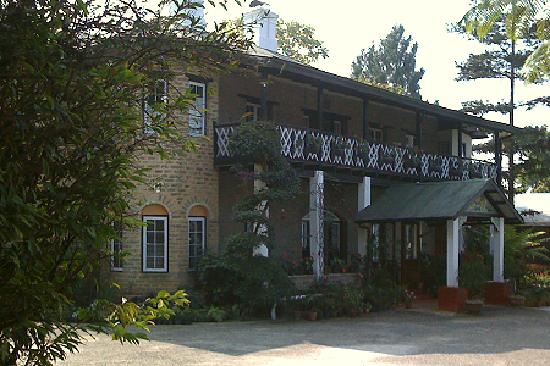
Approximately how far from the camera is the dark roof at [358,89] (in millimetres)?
20653

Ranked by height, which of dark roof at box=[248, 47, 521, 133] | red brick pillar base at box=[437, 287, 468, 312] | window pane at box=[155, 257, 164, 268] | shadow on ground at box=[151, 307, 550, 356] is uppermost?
dark roof at box=[248, 47, 521, 133]

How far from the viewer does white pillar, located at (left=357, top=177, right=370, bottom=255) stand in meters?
24.0

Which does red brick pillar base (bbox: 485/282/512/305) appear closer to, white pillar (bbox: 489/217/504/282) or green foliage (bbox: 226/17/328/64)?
white pillar (bbox: 489/217/504/282)

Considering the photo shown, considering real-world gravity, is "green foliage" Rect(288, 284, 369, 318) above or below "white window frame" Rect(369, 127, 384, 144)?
below

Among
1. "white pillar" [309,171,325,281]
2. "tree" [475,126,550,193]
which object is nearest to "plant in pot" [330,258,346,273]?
"white pillar" [309,171,325,281]

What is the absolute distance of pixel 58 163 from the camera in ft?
14.1

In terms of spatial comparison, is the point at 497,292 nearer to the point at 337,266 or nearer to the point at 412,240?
the point at 337,266

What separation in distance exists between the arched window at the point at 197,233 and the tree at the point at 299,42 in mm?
29742

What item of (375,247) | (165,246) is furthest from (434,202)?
(165,246)

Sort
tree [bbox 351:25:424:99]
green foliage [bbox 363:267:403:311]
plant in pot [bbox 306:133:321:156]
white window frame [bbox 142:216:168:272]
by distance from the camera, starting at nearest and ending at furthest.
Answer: white window frame [bbox 142:216:168:272] < green foliage [bbox 363:267:403:311] < plant in pot [bbox 306:133:321:156] < tree [bbox 351:25:424:99]

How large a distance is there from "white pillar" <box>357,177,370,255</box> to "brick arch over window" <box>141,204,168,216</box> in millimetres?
6527

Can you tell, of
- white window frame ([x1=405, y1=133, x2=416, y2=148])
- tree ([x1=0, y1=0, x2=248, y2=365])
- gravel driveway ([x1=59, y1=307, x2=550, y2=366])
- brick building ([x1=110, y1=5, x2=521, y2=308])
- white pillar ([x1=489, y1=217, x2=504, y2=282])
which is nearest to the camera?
tree ([x1=0, y1=0, x2=248, y2=365])

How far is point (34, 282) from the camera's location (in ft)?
A: 13.4

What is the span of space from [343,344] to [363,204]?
398 inches
